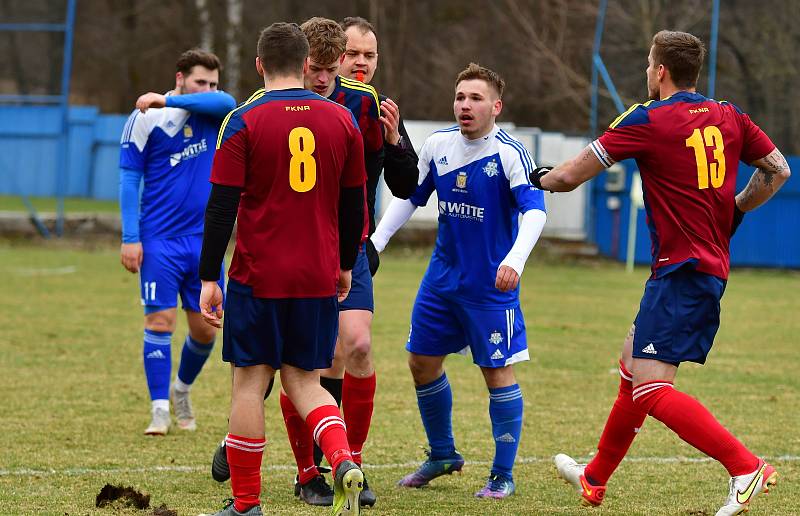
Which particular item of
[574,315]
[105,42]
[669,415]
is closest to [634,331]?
[669,415]

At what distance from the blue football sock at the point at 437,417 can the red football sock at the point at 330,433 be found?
1.32 m

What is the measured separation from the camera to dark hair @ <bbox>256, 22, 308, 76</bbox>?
4641 mm

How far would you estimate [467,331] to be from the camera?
19.4 ft

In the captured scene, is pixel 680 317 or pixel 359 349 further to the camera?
pixel 359 349

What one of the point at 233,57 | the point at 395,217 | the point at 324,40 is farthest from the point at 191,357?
the point at 233,57

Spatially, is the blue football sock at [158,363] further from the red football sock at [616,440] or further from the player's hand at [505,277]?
the red football sock at [616,440]

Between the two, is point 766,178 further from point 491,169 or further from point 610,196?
point 610,196

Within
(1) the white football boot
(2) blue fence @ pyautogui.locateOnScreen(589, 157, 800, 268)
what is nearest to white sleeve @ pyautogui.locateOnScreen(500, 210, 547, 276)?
(1) the white football boot

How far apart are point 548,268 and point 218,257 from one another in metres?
16.8

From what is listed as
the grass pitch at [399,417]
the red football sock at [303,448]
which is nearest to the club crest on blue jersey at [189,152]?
the grass pitch at [399,417]

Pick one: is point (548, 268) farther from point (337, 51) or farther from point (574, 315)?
point (337, 51)

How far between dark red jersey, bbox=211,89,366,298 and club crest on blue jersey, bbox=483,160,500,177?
48.5 inches

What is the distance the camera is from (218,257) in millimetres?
4668

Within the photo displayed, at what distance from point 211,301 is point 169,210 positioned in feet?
9.16
